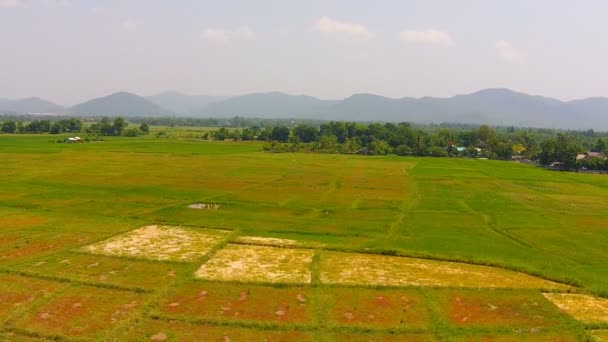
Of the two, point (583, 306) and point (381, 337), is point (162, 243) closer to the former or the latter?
point (381, 337)

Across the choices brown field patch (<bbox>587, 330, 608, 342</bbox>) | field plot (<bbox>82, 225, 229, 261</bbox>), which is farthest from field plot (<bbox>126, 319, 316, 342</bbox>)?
brown field patch (<bbox>587, 330, 608, 342</bbox>)

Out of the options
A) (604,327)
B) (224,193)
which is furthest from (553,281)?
(224,193)

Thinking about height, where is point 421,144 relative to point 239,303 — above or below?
above

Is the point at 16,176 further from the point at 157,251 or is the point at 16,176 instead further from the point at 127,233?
the point at 157,251

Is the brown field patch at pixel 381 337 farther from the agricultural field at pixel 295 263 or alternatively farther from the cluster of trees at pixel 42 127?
the cluster of trees at pixel 42 127

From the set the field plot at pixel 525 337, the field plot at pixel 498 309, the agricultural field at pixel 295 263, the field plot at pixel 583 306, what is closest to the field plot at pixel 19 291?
the agricultural field at pixel 295 263

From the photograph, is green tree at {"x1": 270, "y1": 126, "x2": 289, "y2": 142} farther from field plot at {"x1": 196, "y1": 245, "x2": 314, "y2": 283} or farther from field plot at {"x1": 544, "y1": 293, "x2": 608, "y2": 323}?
field plot at {"x1": 544, "y1": 293, "x2": 608, "y2": 323}

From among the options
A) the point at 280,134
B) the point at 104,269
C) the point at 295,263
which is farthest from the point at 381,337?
the point at 280,134
